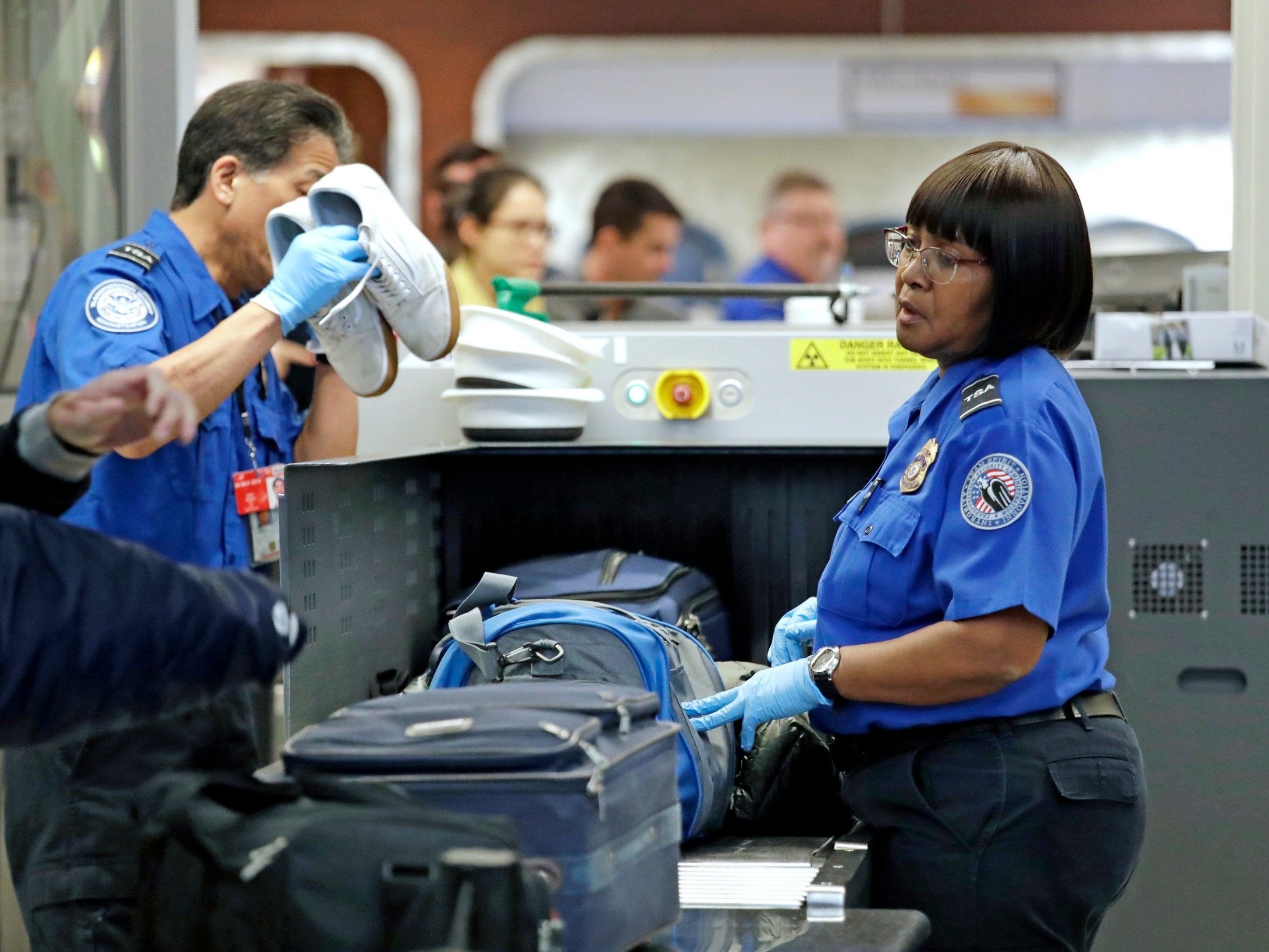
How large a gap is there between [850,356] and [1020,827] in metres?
1.11

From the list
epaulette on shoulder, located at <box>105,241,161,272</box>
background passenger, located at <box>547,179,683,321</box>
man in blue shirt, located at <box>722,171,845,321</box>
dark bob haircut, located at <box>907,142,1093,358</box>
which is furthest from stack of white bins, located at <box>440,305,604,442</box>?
man in blue shirt, located at <box>722,171,845,321</box>

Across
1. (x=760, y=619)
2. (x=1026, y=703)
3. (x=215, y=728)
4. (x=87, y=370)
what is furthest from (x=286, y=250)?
(x=1026, y=703)

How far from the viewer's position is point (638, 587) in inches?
95.3

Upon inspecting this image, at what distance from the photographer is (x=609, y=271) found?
5363 mm

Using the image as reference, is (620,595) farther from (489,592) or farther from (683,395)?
(683,395)

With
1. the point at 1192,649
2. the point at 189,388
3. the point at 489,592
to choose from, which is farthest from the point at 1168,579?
the point at 189,388

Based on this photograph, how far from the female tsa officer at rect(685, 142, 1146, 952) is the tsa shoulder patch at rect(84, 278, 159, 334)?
1051 mm

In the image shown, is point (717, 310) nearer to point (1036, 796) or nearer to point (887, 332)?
point (887, 332)

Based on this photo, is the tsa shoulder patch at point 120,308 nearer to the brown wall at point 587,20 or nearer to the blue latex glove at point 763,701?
the blue latex glove at point 763,701

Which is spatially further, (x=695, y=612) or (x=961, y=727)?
(x=695, y=612)

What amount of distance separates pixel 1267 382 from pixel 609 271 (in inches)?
126

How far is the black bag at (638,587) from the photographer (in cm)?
239

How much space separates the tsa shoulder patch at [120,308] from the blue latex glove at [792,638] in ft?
3.33

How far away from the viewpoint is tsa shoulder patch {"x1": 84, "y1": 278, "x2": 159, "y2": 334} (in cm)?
214
